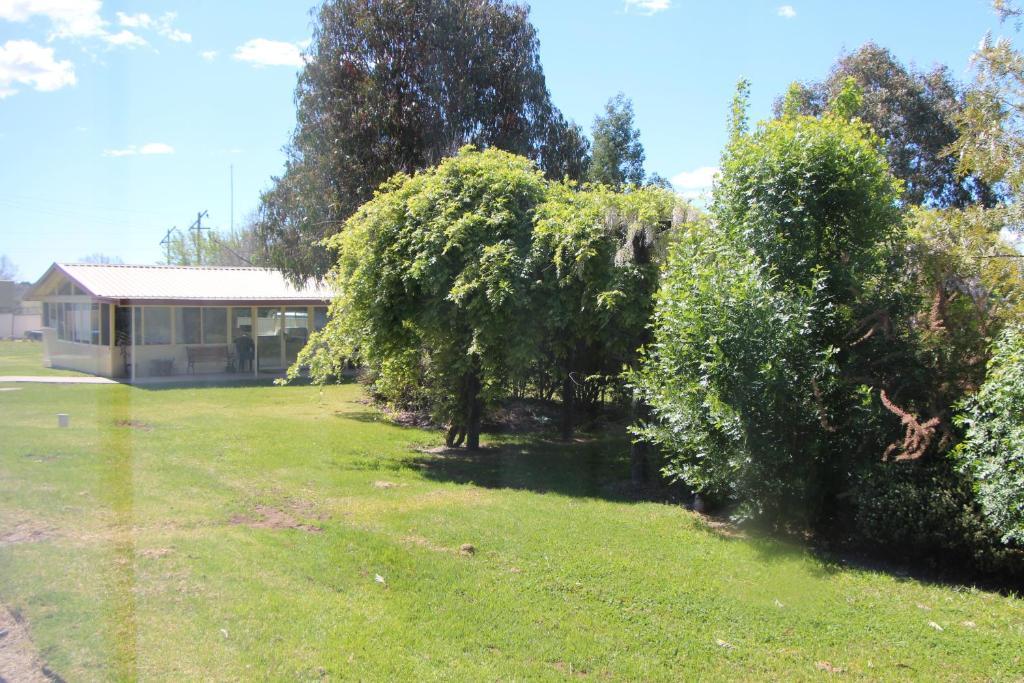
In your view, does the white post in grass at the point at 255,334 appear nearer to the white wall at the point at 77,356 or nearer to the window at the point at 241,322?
the window at the point at 241,322

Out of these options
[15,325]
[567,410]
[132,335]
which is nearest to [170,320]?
[132,335]

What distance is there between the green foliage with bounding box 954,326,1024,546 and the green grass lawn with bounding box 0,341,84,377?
2294 cm

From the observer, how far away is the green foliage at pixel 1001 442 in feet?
19.4

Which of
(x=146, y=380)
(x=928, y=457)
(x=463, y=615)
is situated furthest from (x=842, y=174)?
(x=146, y=380)

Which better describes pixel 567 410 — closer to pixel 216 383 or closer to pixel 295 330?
pixel 216 383

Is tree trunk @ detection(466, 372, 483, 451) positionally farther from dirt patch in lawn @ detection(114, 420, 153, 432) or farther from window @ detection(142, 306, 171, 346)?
window @ detection(142, 306, 171, 346)

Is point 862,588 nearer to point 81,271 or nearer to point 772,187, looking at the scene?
point 772,187

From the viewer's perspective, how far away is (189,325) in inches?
901

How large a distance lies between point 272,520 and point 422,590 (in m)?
2.44

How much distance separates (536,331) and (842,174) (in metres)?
4.42

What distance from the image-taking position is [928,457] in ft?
23.2

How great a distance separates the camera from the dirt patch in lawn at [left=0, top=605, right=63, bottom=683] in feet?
14.0

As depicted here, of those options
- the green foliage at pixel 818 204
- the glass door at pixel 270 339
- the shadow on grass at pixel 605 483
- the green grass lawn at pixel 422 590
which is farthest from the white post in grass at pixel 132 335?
the green foliage at pixel 818 204

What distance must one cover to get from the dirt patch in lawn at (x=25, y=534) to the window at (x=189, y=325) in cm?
1689
